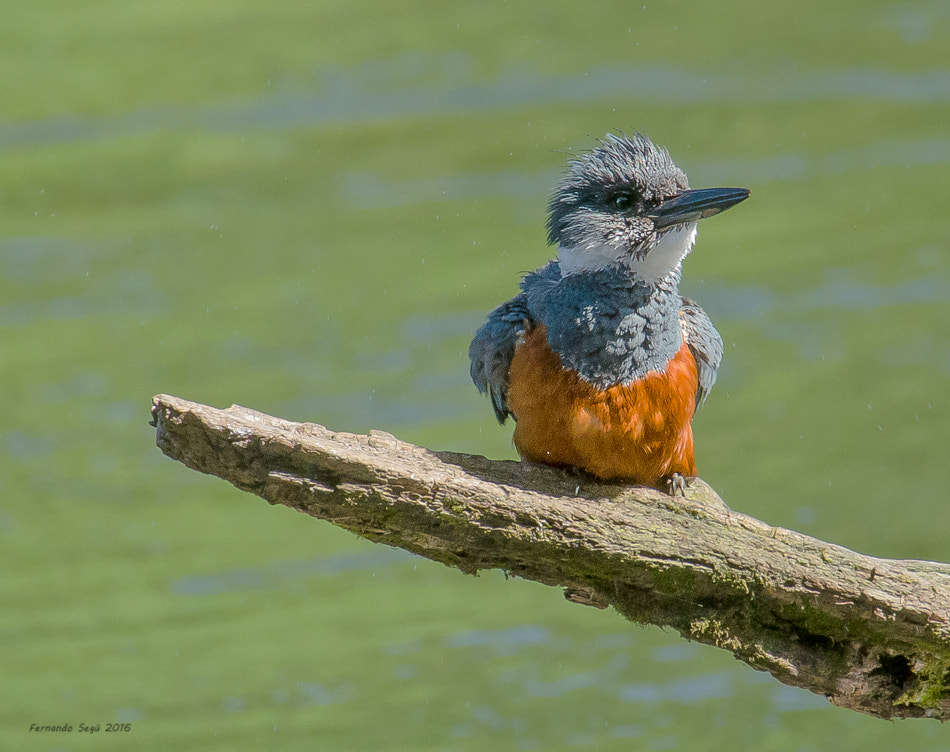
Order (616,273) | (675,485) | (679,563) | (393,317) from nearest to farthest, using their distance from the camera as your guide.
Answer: (679,563) → (616,273) → (675,485) → (393,317)

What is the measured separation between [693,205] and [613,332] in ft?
1.79

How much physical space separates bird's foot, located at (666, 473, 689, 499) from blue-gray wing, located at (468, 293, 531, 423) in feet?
2.34

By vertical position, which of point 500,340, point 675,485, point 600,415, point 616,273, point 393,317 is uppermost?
point 393,317

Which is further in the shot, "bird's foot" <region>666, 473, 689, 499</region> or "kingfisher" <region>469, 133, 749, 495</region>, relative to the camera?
"bird's foot" <region>666, 473, 689, 499</region>

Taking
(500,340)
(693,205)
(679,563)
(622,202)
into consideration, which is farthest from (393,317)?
(679,563)

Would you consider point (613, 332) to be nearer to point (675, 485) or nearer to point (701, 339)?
point (701, 339)

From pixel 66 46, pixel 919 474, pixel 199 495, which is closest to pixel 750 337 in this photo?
pixel 919 474

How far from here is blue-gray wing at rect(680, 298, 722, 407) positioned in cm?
495

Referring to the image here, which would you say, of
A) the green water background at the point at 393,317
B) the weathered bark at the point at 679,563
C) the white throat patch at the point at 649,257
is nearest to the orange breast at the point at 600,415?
the weathered bark at the point at 679,563

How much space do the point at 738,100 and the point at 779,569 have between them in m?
9.63

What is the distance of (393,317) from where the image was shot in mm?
11016

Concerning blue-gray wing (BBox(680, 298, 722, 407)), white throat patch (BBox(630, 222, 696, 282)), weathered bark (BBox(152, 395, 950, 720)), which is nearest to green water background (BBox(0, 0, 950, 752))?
weathered bark (BBox(152, 395, 950, 720))

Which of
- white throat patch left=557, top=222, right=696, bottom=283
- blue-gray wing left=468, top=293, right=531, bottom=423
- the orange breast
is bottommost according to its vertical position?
the orange breast

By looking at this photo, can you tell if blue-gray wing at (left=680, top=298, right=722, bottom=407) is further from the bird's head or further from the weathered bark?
the weathered bark
